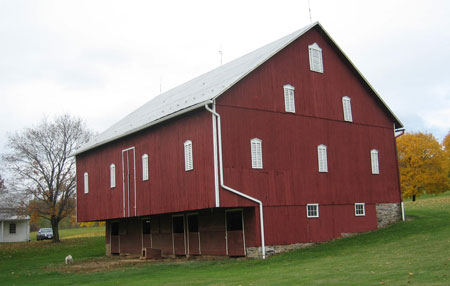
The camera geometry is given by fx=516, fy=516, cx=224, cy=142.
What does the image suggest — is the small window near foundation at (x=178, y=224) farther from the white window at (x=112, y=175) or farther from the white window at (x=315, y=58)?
the white window at (x=315, y=58)

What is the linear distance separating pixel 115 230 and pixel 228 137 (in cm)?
1560

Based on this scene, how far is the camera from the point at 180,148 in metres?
23.3

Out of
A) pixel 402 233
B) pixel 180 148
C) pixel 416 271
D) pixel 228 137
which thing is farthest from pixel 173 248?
pixel 416 271

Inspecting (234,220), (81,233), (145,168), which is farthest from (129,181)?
(81,233)

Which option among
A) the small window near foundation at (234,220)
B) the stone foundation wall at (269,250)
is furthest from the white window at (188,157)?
the stone foundation wall at (269,250)

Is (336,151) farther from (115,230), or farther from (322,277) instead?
(115,230)

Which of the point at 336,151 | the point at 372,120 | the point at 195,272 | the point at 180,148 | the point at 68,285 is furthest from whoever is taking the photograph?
the point at 372,120

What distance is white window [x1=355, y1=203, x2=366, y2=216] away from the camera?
26156 mm

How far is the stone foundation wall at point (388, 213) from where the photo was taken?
2720 centimetres

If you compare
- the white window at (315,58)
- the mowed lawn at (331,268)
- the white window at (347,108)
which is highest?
the white window at (315,58)

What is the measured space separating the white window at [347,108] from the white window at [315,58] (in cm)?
218

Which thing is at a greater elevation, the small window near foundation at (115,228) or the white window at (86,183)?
the white window at (86,183)

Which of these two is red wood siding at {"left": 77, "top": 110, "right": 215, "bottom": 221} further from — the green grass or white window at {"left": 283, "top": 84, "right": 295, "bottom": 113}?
the green grass

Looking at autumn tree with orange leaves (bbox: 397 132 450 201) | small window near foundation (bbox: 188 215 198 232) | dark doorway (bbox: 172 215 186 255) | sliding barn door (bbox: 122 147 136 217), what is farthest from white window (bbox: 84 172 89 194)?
autumn tree with orange leaves (bbox: 397 132 450 201)
